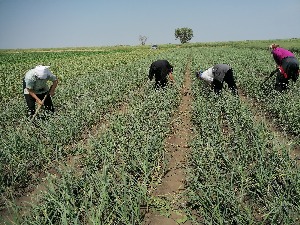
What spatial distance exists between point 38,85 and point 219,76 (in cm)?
440

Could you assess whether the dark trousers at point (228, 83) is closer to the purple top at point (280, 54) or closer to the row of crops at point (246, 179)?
the purple top at point (280, 54)

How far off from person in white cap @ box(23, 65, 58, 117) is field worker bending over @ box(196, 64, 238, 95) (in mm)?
3946

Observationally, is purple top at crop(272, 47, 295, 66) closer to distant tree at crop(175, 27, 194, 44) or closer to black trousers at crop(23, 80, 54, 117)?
black trousers at crop(23, 80, 54, 117)

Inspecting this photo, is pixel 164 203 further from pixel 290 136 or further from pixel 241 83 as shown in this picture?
pixel 241 83

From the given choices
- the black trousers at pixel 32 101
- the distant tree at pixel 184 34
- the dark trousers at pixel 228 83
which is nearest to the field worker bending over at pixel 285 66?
the dark trousers at pixel 228 83

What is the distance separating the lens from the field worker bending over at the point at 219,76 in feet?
26.1

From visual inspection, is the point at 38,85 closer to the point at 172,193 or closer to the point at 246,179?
the point at 172,193

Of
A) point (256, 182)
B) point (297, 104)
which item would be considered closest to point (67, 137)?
point (256, 182)

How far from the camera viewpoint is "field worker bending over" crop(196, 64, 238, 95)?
796 cm

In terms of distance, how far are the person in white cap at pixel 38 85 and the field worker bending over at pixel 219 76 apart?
12.9ft

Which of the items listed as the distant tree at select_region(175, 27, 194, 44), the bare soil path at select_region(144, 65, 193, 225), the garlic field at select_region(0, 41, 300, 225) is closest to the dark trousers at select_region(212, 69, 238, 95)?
the garlic field at select_region(0, 41, 300, 225)

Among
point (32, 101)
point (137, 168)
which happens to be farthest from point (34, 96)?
point (137, 168)

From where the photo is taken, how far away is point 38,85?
6.88m

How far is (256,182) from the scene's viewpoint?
3.78 m
